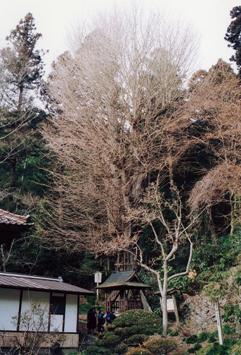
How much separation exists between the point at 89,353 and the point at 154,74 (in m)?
13.7

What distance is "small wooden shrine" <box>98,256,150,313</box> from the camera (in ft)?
54.7

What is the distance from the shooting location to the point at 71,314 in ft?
52.2

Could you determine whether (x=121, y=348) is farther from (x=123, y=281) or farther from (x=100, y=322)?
(x=100, y=322)

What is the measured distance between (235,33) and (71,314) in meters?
14.3

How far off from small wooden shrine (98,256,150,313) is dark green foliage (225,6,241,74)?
10.7m

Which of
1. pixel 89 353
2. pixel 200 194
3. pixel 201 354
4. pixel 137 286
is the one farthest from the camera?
pixel 200 194

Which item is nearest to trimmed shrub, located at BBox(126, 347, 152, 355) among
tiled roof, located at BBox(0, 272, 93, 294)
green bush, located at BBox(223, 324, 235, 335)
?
green bush, located at BBox(223, 324, 235, 335)

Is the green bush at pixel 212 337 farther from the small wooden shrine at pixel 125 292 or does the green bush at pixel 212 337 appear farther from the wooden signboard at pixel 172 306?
the small wooden shrine at pixel 125 292

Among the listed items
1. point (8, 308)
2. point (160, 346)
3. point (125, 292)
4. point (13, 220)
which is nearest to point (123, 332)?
point (160, 346)

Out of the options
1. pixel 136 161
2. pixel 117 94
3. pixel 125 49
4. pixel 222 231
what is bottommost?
pixel 222 231

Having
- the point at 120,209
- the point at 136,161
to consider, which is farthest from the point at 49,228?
the point at 136,161

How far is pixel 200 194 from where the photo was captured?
18.2 meters

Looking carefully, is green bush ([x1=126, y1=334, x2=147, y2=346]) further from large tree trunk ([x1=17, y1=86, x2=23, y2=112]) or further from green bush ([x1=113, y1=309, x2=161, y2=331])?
large tree trunk ([x1=17, y1=86, x2=23, y2=112])

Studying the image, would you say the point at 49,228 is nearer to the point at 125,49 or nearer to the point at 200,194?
the point at 200,194
